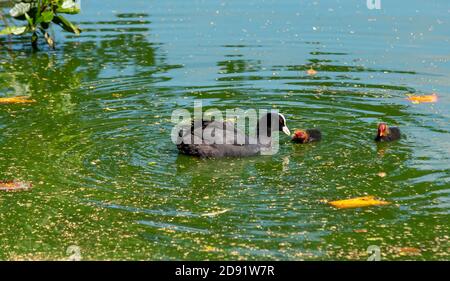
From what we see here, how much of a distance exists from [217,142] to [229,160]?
21 cm

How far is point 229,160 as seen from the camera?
381 inches

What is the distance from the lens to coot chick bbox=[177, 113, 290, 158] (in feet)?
31.8

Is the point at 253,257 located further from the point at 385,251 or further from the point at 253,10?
the point at 253,10

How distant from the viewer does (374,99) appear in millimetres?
11922

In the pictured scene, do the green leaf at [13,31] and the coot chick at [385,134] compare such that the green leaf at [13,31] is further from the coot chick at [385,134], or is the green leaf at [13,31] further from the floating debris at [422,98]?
the coot chick at [385,134]

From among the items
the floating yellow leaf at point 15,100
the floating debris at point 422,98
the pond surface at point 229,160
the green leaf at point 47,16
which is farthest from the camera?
the green leaf at point 47,16

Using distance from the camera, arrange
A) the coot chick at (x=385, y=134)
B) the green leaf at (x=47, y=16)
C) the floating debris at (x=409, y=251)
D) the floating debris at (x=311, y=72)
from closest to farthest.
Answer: the floating debris at (x=409, y=251) → the coot chick at (x=385, y=134) → the floating debris at (x=311, y=72) → the green leaf at (x=47, y=16)

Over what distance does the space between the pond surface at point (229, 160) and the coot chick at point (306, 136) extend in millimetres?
87

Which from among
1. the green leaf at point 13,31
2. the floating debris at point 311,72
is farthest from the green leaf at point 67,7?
the floating debris at point 311,72

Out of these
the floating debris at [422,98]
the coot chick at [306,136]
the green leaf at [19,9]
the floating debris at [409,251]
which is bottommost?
the floating debris at [409,251]

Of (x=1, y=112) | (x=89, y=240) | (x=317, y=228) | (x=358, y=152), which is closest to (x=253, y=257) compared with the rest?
(x=317, y=228)

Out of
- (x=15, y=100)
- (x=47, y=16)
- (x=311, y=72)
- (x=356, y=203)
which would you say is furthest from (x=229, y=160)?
(x=47, y=16)

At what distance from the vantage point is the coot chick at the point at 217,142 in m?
9.69

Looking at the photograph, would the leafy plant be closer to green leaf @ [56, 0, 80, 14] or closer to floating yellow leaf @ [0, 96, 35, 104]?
green leaf @ [56, 0, 80, 14]
